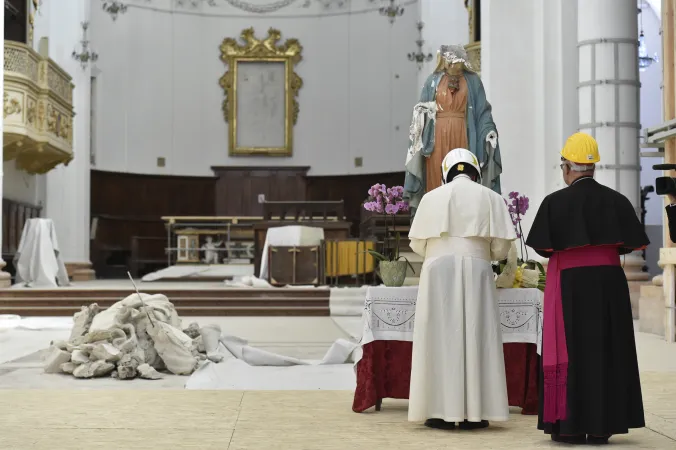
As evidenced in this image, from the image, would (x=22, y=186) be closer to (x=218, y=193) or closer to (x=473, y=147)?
(x=218, y=193)

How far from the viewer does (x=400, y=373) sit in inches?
230

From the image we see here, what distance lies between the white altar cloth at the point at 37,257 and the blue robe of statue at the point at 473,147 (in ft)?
39.3

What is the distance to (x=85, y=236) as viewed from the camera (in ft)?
70.5

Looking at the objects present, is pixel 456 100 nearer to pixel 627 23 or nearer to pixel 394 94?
pixel 627 23

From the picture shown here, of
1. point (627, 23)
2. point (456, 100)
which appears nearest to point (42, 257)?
point (627, 23)

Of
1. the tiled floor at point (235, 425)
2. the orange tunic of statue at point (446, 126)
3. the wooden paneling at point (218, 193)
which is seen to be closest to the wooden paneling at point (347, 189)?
the wooden paneling at point (218, 193)

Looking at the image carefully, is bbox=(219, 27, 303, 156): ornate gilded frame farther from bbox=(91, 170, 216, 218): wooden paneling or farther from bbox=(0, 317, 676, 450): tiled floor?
bbox=(0, 317, 676, 450): tiled floor

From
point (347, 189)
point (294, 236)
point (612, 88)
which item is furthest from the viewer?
point (347, 189)

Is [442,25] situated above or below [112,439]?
above

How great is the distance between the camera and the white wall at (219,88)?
80.5 feet

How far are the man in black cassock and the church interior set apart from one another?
1.29 ft

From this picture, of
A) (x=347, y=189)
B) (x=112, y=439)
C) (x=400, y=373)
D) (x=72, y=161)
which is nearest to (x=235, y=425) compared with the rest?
(x=112, y=439)

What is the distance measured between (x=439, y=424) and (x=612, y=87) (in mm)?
8307

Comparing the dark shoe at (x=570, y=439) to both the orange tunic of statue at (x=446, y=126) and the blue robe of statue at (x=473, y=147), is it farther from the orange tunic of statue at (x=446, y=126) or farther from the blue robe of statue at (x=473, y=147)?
the orange tunic of statue at (x=446, y=126)
